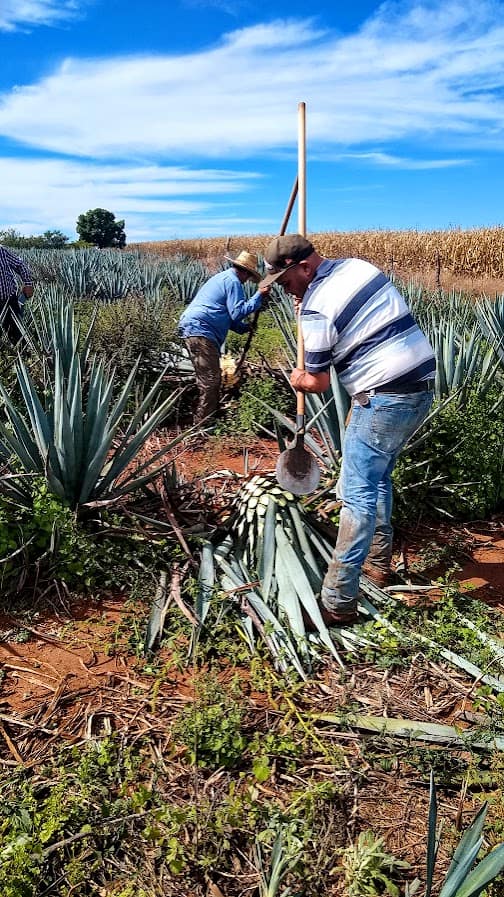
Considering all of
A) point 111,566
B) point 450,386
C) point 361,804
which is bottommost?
point 361,804

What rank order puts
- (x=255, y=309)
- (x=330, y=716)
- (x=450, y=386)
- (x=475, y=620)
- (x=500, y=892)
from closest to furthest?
1. (x=500, y=892)
2. (x=330, y=716)
3. (x=475, y=620)
4. (x=450, y=386)
5. (x=255, y=309)

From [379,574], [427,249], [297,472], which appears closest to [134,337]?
[297,472]

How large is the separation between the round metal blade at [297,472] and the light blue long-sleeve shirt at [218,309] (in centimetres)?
302

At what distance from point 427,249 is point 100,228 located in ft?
126

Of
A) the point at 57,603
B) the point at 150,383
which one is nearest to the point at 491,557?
the point at 57,603

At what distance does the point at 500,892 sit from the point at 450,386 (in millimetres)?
4063

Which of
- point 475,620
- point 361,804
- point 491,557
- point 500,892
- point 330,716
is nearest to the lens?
point 500,892

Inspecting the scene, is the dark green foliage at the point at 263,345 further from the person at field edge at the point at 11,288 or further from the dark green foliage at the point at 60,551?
the dark green foliage at the point at 60,551

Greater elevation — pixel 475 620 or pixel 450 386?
pixel 450 386

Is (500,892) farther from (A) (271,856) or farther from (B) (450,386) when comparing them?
(B) (450,386)

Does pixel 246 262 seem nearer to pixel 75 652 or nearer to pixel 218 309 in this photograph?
pixel 218 309

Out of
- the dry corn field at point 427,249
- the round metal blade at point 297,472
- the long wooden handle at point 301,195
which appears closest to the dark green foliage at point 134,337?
the long wooden handle at point 301,195

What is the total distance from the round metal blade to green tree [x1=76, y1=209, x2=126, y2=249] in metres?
56.7

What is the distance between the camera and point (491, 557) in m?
4.50
